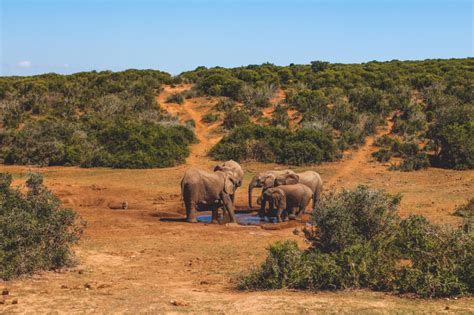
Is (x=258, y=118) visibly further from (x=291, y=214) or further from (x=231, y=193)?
(x=231, y=193)

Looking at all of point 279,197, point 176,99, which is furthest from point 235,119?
point 279,197

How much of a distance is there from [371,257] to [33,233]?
577 centimetres

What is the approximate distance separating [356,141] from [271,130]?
4357 millimetres

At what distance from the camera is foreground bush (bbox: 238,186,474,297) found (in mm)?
8320

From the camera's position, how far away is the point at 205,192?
622 inches

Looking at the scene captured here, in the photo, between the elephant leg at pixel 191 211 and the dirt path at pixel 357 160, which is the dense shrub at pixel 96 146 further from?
the elephant leg at pixel 191 211

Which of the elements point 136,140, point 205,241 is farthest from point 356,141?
point 205,241

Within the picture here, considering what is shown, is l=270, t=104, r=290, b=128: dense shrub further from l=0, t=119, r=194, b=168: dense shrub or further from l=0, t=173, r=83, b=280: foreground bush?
l=0, t=173, r=83, b=280: foreground bush

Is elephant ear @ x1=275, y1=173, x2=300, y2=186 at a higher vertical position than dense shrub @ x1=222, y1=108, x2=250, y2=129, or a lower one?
lower

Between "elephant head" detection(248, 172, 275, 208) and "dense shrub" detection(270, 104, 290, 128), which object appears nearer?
"elephant head" detection(248, 172, 275, 208)

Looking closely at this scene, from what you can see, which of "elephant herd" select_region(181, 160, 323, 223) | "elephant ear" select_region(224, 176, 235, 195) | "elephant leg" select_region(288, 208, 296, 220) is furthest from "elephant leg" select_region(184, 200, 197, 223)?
"elephant leg" select_region(288, 208, 296, 220)

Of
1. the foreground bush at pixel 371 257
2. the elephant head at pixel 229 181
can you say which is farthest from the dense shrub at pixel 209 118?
the foreground bush at pixel 371 257

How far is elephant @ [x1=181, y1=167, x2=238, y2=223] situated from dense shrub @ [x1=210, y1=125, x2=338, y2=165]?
384 inches

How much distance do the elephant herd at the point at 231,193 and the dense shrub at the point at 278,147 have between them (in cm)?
836
